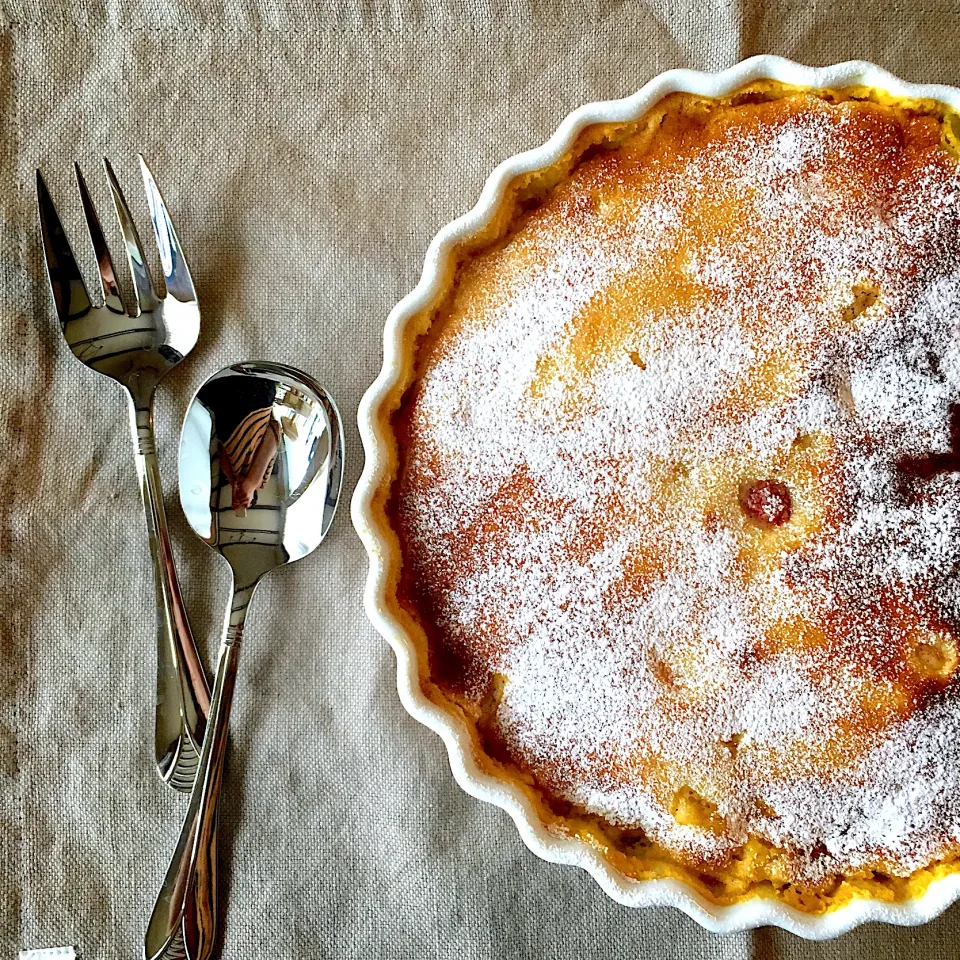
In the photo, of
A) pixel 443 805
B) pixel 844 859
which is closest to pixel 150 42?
pixel 443 805

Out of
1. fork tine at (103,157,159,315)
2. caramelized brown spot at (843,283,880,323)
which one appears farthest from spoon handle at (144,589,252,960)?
caramelized brown spot at (843,283,880,323)

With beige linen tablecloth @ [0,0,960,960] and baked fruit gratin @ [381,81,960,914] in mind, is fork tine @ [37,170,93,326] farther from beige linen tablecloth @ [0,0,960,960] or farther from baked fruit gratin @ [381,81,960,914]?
baked fruit gratin @ [381,81,960,914]

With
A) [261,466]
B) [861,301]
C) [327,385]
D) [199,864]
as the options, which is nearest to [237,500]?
[261,466]

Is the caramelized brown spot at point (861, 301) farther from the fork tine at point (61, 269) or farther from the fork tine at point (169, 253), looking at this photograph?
the fork tine at point (61, 269)

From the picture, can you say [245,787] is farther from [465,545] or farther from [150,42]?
[150,42]

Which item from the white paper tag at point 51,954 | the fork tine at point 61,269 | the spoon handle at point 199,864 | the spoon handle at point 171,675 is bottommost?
the white paper tag at point 51,954

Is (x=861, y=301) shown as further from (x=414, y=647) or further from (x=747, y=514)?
(x=414, y=647)

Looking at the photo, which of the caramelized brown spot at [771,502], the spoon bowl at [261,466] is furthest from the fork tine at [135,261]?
the caramelized brown spot at [771,502]
